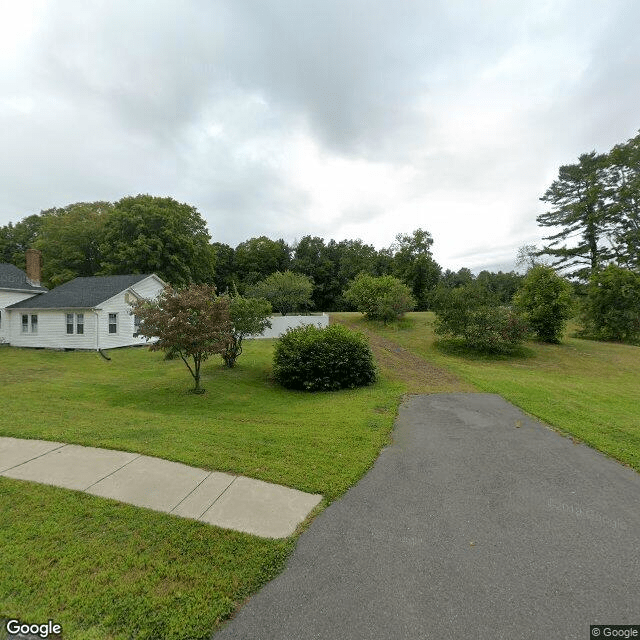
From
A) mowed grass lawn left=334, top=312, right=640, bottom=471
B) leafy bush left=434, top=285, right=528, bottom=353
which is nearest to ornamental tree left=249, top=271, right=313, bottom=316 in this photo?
mowed grass lawn left=334, top=312, right=640, bottom=471

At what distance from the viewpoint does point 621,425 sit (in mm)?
6523

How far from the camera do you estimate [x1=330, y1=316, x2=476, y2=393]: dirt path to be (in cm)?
1031

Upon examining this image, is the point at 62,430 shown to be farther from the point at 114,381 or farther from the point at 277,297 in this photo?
the point at 277,297

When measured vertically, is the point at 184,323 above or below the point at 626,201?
below

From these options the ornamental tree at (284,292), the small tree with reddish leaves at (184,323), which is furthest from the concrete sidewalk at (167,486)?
the ornamental tree at (284,292)

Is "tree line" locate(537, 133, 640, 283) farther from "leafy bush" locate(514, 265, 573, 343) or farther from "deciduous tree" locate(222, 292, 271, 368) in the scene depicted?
"deciduous tree" locate(222, 292, 271, 368)

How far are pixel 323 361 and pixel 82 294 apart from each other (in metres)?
16.4

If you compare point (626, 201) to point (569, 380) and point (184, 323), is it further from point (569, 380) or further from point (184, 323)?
point (184, 323)

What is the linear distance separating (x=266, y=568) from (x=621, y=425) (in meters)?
7.49

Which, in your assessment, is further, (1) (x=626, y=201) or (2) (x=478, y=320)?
(1) (x=626, y=201)

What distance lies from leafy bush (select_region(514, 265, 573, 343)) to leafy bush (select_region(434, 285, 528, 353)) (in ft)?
8.66

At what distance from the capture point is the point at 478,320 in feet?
54.4

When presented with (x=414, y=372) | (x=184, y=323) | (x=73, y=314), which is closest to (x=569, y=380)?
(x=414, y=372)

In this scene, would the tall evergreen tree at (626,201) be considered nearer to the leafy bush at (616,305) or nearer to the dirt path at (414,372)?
the leafy bush at (616,305)
